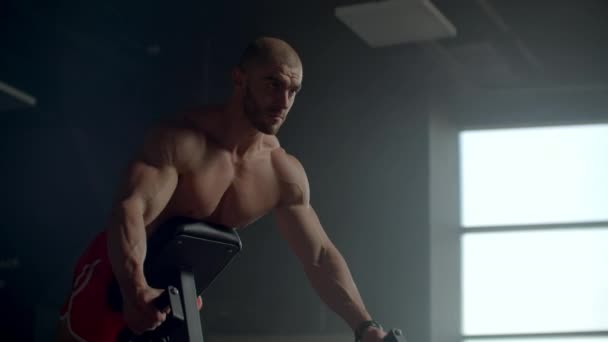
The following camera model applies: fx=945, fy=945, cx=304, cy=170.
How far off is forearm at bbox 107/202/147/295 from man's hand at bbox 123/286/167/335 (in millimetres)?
15

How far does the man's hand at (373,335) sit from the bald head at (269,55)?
64cm

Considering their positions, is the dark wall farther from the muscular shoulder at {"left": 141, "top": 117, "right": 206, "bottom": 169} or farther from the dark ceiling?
the muscular shoulder at {"left": 141, "top": 117, "right": 206, "bottom": 169}

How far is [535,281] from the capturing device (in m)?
4.67

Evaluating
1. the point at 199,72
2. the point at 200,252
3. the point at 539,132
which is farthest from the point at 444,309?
the point at 200,252

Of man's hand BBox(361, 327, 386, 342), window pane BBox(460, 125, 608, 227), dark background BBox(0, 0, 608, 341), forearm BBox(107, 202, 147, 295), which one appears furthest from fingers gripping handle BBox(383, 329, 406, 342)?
window pane BBox(460, 125, 608, 227)

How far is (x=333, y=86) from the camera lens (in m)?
4.69

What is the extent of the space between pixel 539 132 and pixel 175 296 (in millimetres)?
3388

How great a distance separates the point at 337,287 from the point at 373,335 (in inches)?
6.3

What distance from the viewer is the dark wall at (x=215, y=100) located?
14.9ft

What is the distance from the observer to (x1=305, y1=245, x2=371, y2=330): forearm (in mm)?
2291

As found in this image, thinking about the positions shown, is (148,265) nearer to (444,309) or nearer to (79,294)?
(79,294)

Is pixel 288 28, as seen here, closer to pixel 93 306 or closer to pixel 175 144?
pixel 175 144

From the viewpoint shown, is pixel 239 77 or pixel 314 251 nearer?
pixel 239 77

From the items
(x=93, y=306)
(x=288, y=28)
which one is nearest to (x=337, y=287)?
(x=93, y=306)
